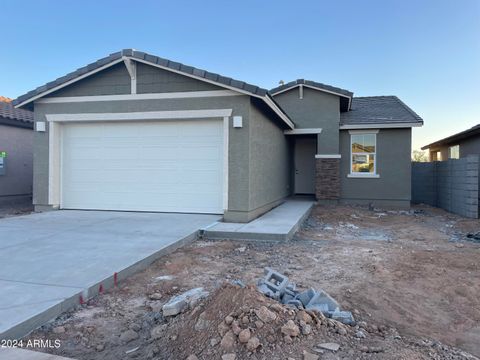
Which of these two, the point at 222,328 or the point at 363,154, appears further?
the point at 363,154

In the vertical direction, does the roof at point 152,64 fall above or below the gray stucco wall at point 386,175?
above

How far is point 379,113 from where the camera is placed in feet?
48.5

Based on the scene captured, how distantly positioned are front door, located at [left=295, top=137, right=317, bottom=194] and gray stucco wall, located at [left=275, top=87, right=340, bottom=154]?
219cm

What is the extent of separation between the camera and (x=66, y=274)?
4.52 metres

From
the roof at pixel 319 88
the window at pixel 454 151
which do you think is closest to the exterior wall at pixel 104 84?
the roof at pixel 319 88

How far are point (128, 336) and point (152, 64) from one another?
23.8ft

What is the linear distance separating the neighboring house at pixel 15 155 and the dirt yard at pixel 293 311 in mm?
10118

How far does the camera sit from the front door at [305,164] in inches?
665

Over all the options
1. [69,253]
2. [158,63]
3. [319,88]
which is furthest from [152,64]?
[319,88]

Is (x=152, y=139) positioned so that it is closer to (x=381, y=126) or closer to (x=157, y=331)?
(x=157, y=331)

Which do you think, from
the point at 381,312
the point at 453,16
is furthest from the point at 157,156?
the point at 453,16

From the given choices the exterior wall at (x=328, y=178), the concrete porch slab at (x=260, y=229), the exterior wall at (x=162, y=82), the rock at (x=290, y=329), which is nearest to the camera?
the rock at (x=290, y=329)

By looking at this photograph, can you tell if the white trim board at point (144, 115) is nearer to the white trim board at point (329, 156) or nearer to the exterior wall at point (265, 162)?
the exterior wall at point (265, 162)

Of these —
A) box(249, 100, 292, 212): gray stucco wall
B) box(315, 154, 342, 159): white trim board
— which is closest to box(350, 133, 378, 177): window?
box(315, 154, 342, 159): white trim board
